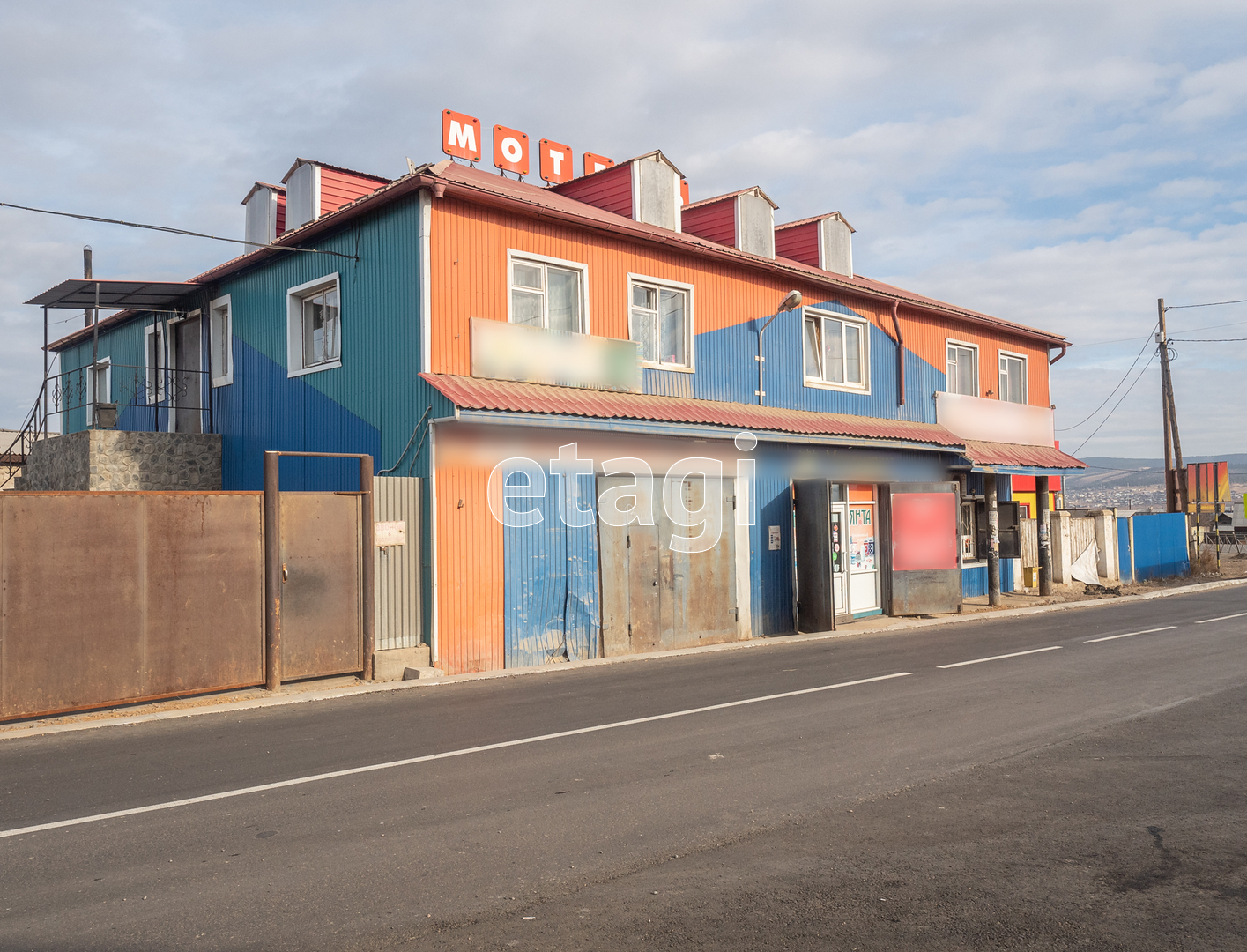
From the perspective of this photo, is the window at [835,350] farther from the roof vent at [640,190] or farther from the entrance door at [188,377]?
the entrance door at [188,377]

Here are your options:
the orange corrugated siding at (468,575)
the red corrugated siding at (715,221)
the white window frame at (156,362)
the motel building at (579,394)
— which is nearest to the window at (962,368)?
the motel building at (579,394)

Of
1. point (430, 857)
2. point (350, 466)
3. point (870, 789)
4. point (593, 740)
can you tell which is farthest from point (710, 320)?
point (430, 857)

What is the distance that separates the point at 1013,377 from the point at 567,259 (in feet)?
51.0

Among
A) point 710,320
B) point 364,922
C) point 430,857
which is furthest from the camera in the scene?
point 710,320

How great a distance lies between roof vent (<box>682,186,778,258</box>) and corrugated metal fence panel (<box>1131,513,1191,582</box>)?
1615cm

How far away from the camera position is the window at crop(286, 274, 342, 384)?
14945 mm

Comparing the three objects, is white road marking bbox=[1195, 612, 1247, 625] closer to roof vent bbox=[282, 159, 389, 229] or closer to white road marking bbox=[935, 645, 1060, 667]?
white road marking bbox=[935, 645, 1060, 667]

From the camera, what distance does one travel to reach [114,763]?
7.66m

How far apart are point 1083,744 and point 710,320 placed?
10652mm

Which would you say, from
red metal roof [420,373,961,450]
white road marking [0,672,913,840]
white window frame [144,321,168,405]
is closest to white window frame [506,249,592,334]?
red metal roof [420,373,961,450]

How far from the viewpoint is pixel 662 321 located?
54.1ft

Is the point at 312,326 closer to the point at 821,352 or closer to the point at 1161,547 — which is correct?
the point at 821,352

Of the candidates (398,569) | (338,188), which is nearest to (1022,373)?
(338,188)

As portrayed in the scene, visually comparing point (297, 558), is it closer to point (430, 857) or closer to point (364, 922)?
point (430, 857)
